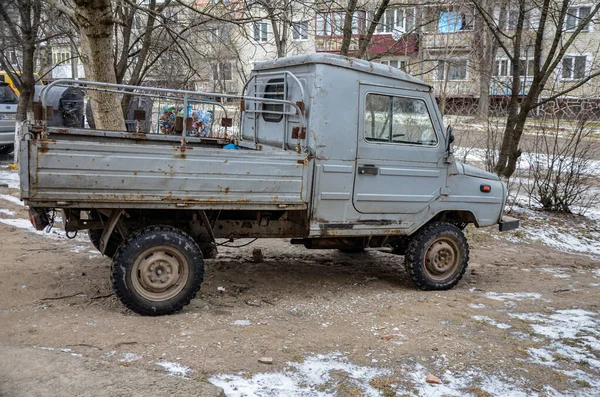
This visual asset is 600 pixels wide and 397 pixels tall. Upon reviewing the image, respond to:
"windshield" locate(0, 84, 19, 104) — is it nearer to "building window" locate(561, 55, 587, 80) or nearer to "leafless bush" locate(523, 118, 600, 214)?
"leafless bush" locate(523, 118, 600, 214)

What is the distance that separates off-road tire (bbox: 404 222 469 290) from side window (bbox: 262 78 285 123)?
197 cm

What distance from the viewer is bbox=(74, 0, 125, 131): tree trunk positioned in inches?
332

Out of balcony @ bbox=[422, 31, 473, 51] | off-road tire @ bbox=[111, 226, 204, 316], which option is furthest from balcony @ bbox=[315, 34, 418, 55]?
off-road tire @ bbox=[111, 226, 204, 316]

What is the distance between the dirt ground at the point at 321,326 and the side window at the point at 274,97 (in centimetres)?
176

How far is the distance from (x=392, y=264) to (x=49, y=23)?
12132 millimetres

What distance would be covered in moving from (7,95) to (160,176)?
13260 mm

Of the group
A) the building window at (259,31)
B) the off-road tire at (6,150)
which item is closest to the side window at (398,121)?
the building window at (259,31)

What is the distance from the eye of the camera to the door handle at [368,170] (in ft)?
20.1

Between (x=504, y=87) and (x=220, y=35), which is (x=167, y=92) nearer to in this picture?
(x=504, y=87)

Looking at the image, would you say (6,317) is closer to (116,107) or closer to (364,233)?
(364,233)

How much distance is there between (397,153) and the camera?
6328 millimetres

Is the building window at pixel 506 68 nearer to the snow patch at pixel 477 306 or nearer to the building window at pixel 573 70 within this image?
the building window at pixel 573 70

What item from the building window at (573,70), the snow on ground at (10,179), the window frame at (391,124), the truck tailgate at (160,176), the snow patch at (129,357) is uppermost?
the building window at (573,70)

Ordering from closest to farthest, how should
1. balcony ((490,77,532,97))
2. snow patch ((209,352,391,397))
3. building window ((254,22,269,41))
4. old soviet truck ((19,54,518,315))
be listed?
snow patch ((209,352,391,397)) < old soviet truck ((19,54,518,315)) < building window ((254,22,269,41)) < balcony ((490,77,532,97))
